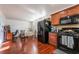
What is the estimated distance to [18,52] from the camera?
2.12 m

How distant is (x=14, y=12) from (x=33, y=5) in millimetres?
379

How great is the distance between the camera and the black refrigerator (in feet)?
7.11

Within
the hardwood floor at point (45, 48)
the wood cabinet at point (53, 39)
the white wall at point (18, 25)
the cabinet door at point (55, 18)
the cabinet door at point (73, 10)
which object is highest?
the cabinet door at point (73, 10)

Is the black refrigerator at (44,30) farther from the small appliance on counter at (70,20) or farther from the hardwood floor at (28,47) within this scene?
the small appliance on counter at (70,20)

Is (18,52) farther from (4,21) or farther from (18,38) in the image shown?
(4,21)

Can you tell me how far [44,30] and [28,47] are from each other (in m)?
0.45

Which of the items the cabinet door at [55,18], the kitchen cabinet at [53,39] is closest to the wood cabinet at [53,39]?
the kitchen cabinet at [53,39]

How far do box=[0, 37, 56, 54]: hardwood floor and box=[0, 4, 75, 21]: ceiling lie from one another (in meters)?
0.43

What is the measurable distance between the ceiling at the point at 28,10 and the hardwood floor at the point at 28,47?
0.43m

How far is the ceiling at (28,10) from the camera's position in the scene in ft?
6.89

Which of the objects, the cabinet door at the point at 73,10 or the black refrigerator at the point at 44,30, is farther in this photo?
the black refrigerator at the point at 44,30
